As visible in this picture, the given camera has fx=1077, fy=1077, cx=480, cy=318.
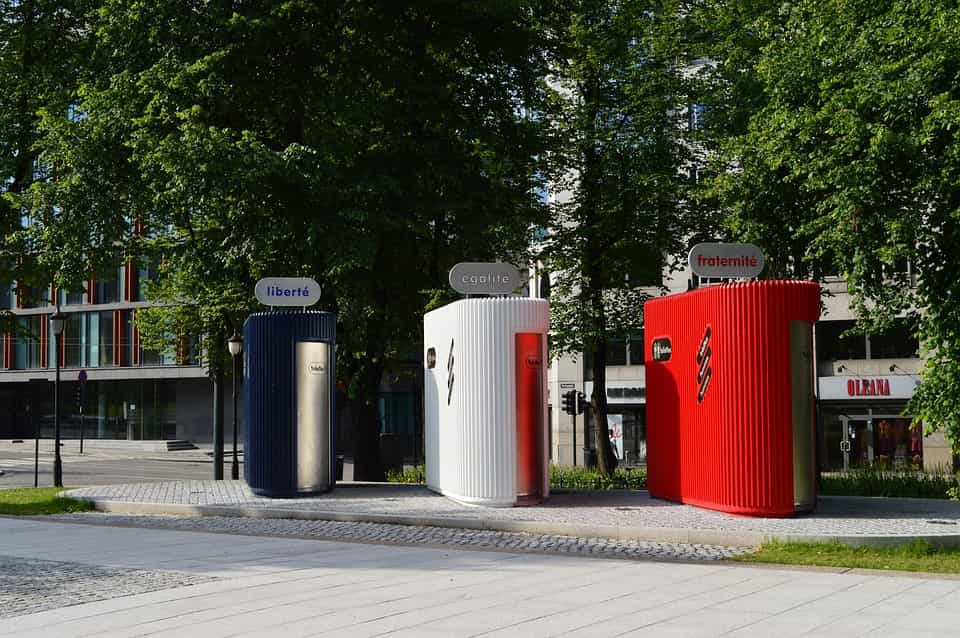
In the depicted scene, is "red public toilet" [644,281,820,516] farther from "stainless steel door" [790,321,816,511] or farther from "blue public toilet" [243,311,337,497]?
"blue public toilet" [243,311,337,497]

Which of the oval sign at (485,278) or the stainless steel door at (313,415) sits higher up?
the oval sign at (485,278)

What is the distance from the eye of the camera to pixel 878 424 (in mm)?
43312

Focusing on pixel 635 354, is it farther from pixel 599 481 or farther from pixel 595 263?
pixel 599 481

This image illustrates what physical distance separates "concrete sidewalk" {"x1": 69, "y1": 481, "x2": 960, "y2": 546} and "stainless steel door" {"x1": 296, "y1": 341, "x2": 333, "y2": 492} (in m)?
0.53

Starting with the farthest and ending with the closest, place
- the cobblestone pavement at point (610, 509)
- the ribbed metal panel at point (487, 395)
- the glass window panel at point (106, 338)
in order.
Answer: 1. the glass window panel at point (106, 338)
2. the ribbed metal panel at point (487, 395)
3. the cobblestone pavement at point (610, 509)

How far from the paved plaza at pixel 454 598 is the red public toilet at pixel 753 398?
3.91 m

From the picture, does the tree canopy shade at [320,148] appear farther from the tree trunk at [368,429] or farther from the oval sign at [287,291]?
the oval sign at [287,291]

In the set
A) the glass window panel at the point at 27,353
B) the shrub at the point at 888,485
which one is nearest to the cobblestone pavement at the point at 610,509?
the shrub at the point at 888,485

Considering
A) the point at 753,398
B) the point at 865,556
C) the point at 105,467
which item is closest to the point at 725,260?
the point at 753,398

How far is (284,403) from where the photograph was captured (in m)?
19.7

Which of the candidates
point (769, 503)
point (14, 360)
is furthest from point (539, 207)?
point (14, 360)

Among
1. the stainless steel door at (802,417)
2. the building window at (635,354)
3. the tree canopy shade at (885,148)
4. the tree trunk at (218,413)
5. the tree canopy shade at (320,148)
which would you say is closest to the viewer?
the stainless steel door at (802,417)

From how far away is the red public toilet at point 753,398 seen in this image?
15375 mm

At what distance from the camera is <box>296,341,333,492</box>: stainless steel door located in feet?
65.2
